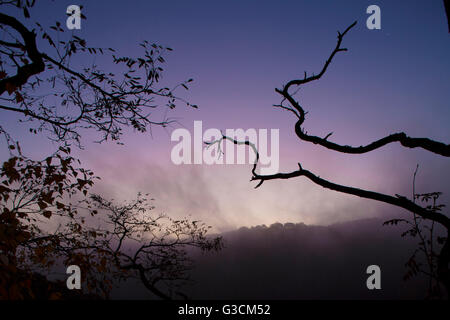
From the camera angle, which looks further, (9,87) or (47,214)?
(9,87)

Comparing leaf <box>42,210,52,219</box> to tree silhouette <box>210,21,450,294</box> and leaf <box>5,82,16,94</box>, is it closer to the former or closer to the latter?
leaf <box>5,82,16,94</box>

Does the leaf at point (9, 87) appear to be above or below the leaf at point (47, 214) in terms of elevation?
above

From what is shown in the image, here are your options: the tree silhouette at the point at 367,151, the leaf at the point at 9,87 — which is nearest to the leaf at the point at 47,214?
the leaf at the point at 9,87

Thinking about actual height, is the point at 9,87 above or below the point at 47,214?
above

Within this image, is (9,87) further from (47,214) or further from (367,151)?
(367,151)

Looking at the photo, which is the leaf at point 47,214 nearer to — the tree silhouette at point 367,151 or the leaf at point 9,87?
the leaf at point 9,87

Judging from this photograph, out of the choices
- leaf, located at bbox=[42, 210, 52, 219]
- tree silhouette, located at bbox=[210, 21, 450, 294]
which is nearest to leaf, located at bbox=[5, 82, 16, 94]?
leaf, located at bbox=[42, 210, 52, 219]

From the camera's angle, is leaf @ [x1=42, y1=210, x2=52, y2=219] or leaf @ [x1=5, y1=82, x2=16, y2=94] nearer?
leaf @ [x1=42, y1=210, x2=52, y2=219]

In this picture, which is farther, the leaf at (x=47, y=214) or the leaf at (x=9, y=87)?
the leaf at (x=9, y=87)

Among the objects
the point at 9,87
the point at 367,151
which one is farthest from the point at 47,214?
the point at 367,151

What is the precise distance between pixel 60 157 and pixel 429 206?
307 inches
